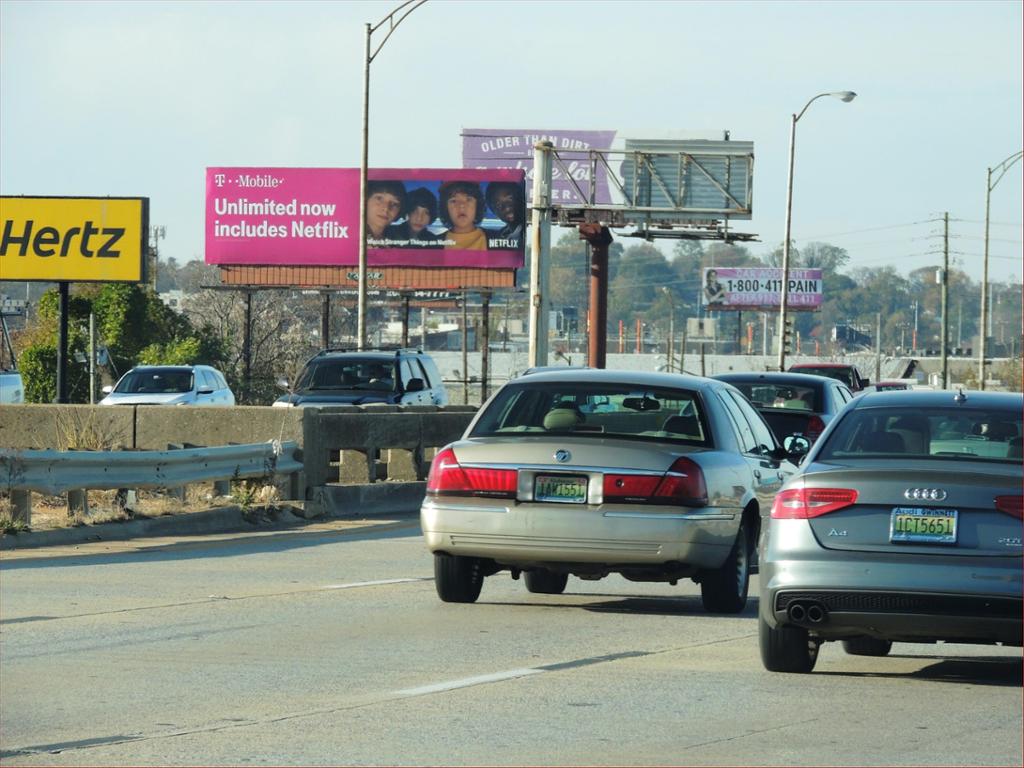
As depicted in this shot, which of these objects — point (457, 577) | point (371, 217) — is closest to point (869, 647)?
point (457, 577)

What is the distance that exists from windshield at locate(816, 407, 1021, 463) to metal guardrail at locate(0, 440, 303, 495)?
30.4 ft

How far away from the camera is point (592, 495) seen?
468 inches

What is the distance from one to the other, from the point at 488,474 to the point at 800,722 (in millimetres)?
4019

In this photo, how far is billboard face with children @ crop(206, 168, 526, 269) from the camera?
201 ft

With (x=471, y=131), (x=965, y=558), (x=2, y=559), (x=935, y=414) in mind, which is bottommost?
(x=2, y=559)

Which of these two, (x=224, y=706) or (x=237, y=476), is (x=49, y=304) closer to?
(x=237, y=476)

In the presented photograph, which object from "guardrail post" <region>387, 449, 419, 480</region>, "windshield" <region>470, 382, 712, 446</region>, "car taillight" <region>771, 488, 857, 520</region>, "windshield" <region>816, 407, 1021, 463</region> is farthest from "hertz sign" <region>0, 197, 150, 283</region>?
"car taillight" <region>771, 488, 857, 520</region>

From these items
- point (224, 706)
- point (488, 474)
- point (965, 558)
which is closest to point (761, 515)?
point (488, 474)

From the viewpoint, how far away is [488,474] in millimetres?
12109

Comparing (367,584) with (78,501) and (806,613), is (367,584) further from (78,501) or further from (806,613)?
(806,613)

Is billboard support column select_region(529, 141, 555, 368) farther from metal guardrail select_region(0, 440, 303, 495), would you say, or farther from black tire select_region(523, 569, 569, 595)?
black tire select_region(523, 569, 569, 595)

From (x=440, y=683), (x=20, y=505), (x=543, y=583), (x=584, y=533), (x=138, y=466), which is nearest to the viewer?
(x=440, y=683)

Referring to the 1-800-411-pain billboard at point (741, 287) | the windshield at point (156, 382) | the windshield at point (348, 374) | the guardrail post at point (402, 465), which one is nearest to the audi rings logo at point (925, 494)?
the guardrail post at point (402, 465)

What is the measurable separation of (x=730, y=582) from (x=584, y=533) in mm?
1393
